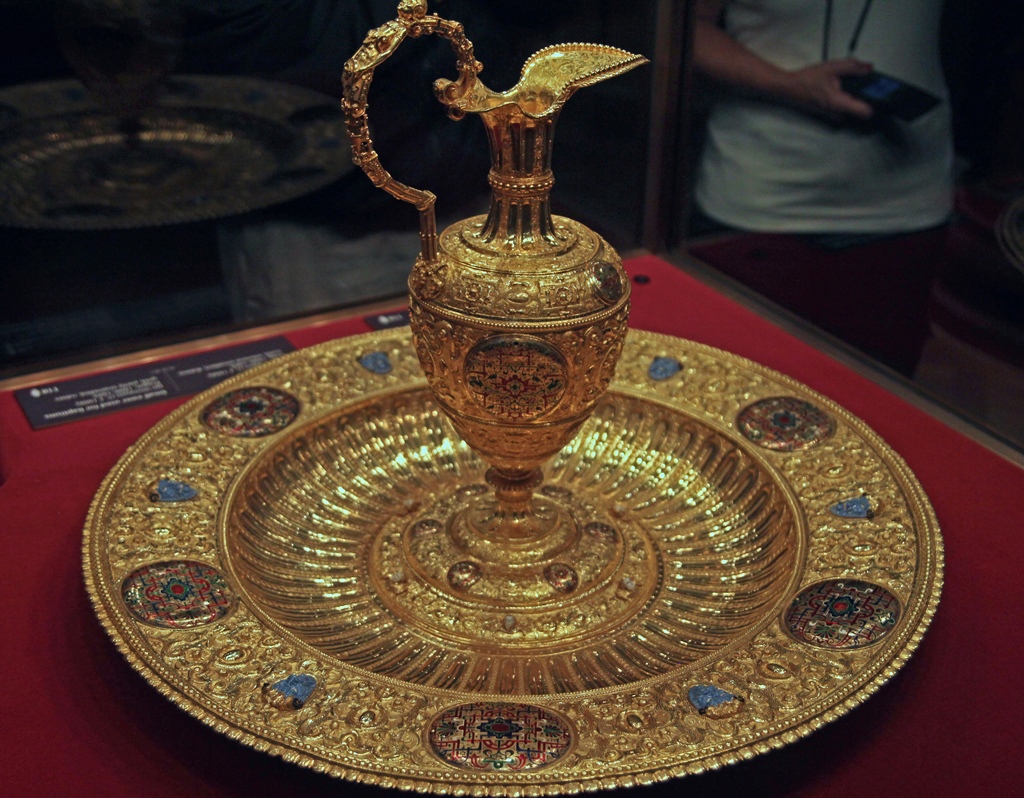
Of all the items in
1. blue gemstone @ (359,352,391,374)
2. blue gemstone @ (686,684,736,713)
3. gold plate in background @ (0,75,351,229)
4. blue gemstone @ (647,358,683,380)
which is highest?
gold plate in background @ (0,75,351,229)

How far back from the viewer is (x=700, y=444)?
2527 millimetres

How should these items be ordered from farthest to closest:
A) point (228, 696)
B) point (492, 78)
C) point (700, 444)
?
1. point (492, 78)
2. point (700, 444)
3. point (228, 696)

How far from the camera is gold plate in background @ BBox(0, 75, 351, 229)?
9.49 ft

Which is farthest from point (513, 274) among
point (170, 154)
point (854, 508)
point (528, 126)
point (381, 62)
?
point (170, 154)

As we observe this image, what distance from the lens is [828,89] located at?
3.10 metres

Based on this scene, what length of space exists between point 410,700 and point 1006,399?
6.19 feet

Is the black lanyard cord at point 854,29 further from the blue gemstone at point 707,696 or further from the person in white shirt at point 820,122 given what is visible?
the blue gemstone at point 707,696

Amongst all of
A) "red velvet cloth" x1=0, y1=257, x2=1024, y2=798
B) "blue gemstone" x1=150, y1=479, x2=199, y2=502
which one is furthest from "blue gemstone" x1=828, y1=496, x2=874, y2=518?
"blue gemstone" x1=150, y1=479, x2=199, y2=502

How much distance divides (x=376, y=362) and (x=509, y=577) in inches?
32.0

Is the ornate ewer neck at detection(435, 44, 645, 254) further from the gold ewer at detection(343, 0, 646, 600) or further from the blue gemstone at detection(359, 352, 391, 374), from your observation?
the blue gemstone at detection(359, 352, 391, 374)

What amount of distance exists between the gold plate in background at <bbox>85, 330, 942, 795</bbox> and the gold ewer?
1.27ft

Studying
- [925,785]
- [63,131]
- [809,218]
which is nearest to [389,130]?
[63,131]

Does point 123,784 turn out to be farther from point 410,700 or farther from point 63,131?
point 63,131

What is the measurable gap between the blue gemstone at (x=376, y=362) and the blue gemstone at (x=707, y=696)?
1.29m
